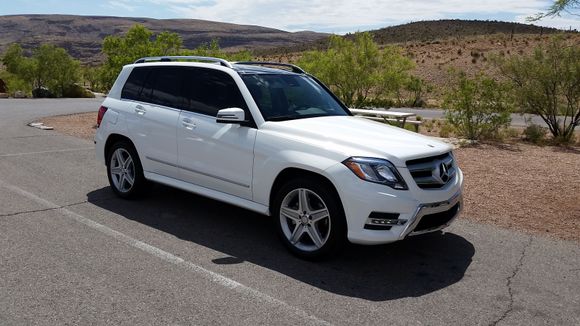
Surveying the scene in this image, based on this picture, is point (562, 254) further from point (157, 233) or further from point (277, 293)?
point (157, 233)

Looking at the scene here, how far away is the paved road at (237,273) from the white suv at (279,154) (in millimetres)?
413

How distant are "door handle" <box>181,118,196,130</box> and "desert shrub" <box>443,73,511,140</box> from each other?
32.9 ft

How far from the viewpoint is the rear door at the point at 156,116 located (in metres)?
6.29

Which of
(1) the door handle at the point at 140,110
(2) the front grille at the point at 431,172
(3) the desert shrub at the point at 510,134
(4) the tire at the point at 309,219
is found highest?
(1) the door handle at the point at 140,110

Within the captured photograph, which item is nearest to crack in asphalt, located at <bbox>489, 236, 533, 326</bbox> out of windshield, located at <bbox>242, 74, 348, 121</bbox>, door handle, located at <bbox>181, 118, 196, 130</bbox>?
windshield, located at <bbox>242, 74, 348, 121</bbox>

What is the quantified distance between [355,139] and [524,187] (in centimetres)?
476

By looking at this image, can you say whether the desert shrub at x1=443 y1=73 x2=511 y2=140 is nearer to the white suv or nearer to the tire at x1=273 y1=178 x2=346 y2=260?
the white suv

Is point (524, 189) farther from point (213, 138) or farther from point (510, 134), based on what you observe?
point (510, 134)

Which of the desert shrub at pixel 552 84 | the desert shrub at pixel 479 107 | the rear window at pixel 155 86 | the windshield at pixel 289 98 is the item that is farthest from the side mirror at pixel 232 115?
the desert shrub at pixel 552 84

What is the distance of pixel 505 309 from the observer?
4.20 m

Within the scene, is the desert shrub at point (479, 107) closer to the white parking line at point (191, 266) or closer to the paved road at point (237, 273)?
the paved road at point (237, 273)

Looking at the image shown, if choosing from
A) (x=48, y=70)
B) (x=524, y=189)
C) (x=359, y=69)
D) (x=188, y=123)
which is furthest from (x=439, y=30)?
(x=188, y=123)

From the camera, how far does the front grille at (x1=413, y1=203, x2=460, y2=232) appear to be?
4.84 m

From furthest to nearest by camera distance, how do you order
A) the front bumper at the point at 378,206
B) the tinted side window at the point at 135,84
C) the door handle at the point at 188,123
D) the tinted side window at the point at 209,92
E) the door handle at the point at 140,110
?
the tinted side window at the point at 135,84, the door handle at the point at 140,110, the door handle at the point at 188,123, the tinted side window at the point at 209,92, the front bumper at the point at 378,206
